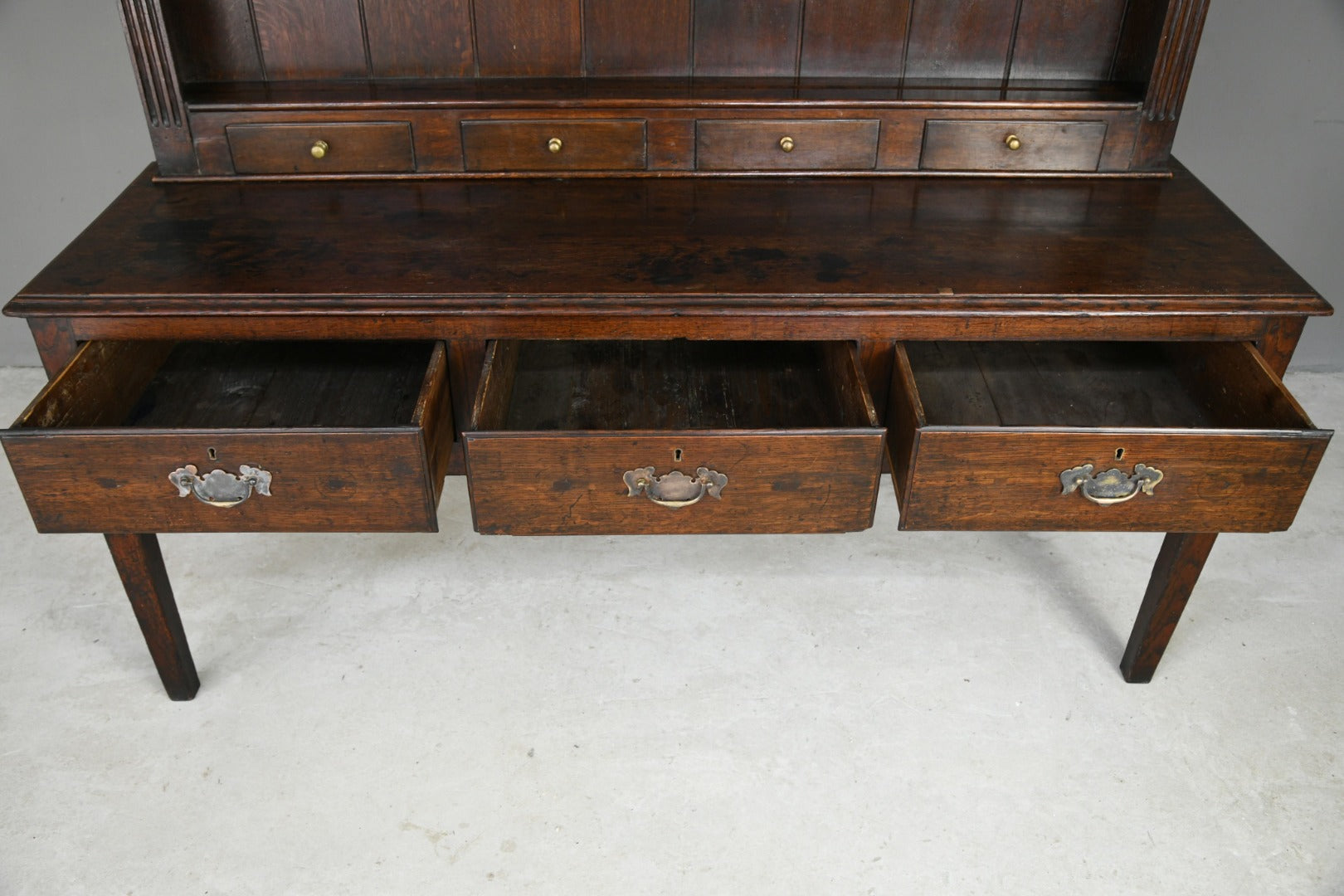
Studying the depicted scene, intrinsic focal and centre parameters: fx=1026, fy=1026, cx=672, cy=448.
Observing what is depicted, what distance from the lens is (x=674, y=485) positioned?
1.48 meters

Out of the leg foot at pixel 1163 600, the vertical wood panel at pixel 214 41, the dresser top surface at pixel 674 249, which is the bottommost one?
the leg foot at pixel 1163 600

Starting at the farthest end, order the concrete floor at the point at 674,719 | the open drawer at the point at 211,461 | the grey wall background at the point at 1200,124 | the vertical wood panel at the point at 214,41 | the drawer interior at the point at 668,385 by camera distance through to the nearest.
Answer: the grey wall background at the point at 1200,124 → the vertical wood panel at the point at 214,41 → the drawer interior at the point at 668,385 → the concrete floor at the point at 674,719 → the open drawer at the point at 211,461

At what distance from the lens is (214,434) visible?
1.42 meters

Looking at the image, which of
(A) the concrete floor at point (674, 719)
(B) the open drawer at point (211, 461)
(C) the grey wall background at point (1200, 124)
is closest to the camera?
(B) the open drawer at point (211, 461)

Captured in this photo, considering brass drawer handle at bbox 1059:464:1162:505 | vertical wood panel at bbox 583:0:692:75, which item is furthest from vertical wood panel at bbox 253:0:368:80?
brass drawer handle at bbox 1059:464:1162:505

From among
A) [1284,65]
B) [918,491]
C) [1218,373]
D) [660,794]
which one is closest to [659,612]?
[660,794]

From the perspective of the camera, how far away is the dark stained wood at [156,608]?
167 centimetres

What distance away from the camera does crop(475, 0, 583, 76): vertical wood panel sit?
190 centimetres

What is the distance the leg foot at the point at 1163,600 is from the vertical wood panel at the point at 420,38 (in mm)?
1539

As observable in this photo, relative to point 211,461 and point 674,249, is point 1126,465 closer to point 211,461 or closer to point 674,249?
point 674,249

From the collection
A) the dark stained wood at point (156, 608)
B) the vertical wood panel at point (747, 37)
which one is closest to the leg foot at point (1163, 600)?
the vertical wood panel at point (747, 37)

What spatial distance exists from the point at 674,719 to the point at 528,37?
1.29 metres

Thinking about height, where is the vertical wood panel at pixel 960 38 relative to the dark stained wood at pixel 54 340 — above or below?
above

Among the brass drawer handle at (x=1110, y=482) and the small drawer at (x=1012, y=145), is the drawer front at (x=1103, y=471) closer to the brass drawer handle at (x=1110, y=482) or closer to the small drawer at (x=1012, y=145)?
the brass drawer handle at (x=1110, y=482)
